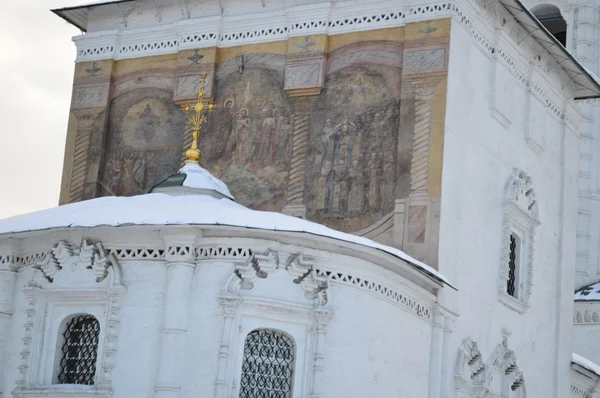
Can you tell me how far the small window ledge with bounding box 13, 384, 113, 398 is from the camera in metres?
19.8

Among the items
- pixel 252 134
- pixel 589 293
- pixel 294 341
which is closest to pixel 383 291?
pixel 294 341

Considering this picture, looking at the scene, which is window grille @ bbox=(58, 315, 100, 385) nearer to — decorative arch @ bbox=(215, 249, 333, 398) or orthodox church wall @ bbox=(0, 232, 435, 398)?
orthodox church wall @ bbox=(0, 232, 435, 398)

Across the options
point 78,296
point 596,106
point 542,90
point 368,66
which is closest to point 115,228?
point 78,296

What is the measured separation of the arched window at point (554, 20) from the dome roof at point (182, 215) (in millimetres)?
14496

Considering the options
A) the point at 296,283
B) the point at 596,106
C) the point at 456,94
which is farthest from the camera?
the point at 596,106

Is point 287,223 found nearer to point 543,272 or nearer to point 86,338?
point 86,338

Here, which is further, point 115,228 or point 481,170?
point 481,170

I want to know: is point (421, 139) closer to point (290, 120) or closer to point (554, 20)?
point (290, 120)

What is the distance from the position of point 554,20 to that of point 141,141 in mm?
13452

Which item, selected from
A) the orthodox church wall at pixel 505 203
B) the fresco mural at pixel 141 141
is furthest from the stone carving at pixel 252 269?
the fresco mural at pixel 141 141

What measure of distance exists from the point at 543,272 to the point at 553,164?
2001mm

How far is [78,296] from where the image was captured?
20.5 meters

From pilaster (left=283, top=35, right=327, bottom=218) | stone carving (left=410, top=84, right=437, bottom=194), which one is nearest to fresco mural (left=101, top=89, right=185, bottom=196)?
pilaster (left=283, top=35, right=327, bottom=218)

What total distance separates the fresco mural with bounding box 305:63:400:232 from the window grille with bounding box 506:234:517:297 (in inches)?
119
